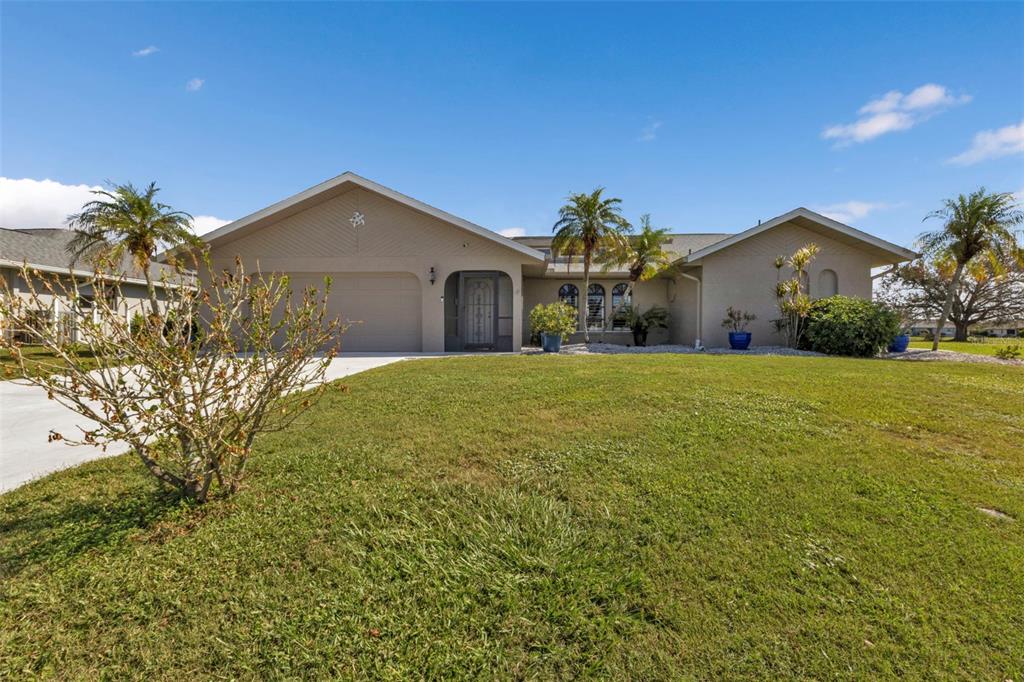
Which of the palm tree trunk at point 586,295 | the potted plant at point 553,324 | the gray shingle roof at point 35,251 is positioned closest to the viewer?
the potted plant at point 553,324

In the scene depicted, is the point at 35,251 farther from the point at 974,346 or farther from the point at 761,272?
the point at 974,346

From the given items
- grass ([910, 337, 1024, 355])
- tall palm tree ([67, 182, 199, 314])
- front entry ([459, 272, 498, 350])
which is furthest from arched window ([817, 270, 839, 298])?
tall palm tree ([67, 182, 199, 314])

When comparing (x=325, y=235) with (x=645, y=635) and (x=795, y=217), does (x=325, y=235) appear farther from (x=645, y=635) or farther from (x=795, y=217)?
(x=795, y=217)

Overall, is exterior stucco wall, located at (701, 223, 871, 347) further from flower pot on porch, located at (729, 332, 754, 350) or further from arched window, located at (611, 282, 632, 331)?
arched window, located at (611, 282, 632, 331)

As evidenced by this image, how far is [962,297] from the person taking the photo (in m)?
29.4

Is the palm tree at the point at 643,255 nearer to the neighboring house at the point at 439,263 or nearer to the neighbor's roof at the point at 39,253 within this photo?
the neighboring house at the point at 439,263

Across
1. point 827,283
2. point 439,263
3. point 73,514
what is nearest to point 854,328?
point 827,283

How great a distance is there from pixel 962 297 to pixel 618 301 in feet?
97.0

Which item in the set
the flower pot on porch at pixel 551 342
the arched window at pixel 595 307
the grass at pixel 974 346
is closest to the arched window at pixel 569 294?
the arched window at pixel 595 307

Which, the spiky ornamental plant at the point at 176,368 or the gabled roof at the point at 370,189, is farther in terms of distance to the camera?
the gabled roof at the point at 370,189

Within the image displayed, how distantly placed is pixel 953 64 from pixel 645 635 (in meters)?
12.8

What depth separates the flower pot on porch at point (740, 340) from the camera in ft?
47.2

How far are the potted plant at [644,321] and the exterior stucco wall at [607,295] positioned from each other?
1.48 ft

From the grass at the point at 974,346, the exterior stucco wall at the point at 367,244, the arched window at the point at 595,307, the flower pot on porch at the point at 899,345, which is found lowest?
the grass at the point at 974,346
